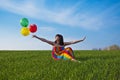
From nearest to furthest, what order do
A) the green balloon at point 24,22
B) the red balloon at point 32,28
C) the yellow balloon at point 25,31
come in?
the yellow balloon at point 25,31, the red balloon at point 32,28, the green balloon at point 24,22

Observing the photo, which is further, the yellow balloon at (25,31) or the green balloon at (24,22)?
the green balloon at (24,22)

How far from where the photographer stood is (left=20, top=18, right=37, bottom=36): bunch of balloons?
44.0 feet

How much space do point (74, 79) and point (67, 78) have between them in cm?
27

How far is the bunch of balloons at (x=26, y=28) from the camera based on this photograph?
13.4 meters

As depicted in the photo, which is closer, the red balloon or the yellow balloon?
the yellow balloon

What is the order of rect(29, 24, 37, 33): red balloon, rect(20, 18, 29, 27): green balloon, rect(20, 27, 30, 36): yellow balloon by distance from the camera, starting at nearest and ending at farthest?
rect(20, 27, 30, 36): yellow balloon < rect(29, 24, 37, 33): red balloon < rect(20, 18, 29, 27): green balloon

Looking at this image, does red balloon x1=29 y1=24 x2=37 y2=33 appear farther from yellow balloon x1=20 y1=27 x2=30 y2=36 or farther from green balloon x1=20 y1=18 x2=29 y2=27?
green balloon x1=20 y1=18 x2=29 y2=27

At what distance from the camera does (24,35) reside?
1345cm

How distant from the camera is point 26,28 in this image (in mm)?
13664

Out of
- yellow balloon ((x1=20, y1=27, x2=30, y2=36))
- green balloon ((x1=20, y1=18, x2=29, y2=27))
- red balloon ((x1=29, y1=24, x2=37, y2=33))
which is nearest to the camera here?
yellow balloon ((x1=20, y1=27, x2=30, y2=36))

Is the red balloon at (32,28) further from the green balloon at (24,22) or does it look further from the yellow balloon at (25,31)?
the green balloon at (24,22)

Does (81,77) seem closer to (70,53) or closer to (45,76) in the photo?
(45,76)

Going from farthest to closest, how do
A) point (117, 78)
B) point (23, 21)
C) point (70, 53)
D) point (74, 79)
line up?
point (23, 21) < point (70, 53) < point (117, 78) < point (74, 79)

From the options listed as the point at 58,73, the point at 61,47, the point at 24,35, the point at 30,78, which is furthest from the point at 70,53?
the point at 30,78
